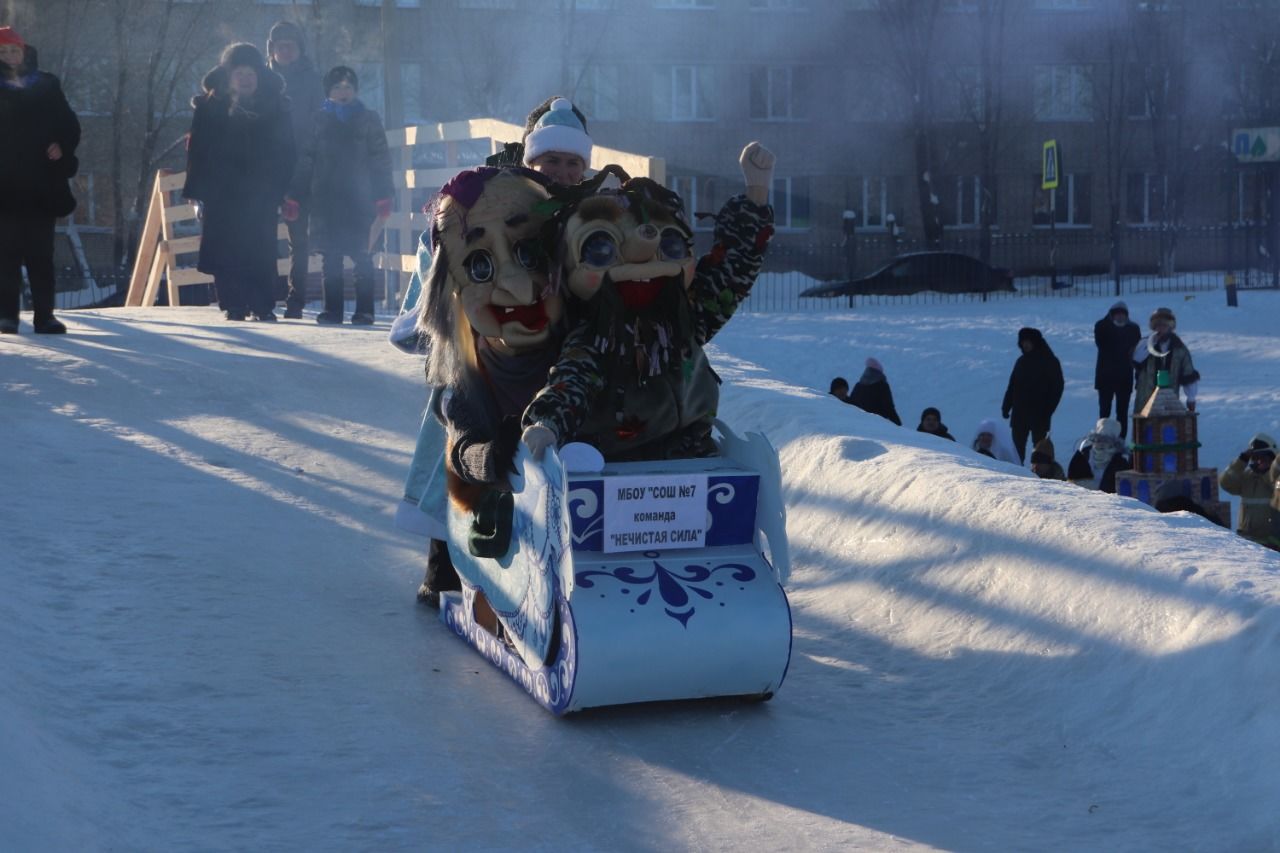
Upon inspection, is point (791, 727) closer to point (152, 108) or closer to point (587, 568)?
point (587, 568)

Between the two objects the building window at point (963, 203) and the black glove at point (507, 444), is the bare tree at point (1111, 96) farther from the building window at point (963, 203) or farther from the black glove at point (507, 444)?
the black glove at point (507, 444)

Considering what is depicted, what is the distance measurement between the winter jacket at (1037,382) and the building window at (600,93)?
2634 cm

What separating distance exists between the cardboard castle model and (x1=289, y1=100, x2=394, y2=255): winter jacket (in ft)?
16.9

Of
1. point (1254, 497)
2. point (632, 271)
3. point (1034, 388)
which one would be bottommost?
point (1254, 497)

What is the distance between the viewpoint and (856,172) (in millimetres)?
40312

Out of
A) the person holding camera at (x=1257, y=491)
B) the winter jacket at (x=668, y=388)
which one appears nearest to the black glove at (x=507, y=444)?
the winter jacket at (x=668, y=388)

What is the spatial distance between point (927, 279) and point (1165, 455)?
21145 mm

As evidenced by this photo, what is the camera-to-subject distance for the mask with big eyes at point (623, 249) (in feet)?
15.4

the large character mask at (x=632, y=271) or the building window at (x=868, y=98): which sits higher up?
the building window at (x=868, y=98)

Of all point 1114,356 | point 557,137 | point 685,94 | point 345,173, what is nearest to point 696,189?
point 685,94

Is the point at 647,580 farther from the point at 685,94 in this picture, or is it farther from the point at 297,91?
the point at 685,94

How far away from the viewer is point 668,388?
15.8 ft

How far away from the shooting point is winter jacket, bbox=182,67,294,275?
10586mm

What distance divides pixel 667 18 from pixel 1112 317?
87.1ft
